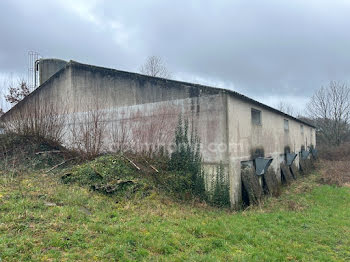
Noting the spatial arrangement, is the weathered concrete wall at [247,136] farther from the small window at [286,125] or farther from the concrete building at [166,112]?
the small window at [286,125]

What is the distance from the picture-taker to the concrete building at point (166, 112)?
8617mm

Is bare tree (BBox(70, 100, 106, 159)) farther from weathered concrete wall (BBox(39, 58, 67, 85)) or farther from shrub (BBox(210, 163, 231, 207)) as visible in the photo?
shrub (BBox(210, 163, 231, 207))

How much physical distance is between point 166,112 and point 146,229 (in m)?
5.38

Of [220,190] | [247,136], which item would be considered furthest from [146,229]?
[247,136]

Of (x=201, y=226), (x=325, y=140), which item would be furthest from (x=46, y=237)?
(x=325, y=140)

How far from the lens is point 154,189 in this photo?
8039 mm

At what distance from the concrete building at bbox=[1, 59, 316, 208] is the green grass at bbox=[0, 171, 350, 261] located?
2.20 metres

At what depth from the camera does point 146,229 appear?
5.23 meters

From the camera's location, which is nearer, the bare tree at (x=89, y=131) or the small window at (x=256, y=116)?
the small window at (x=256, y=116)

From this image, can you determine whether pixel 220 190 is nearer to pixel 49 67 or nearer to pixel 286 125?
pixel 286 125

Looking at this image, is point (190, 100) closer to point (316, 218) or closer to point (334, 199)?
point (316, 218)

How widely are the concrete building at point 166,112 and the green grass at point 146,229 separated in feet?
7.20

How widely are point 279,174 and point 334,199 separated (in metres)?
3.08

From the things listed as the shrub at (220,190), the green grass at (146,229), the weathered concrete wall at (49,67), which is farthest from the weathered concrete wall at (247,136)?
the weathered concrete wall at (49,67)
